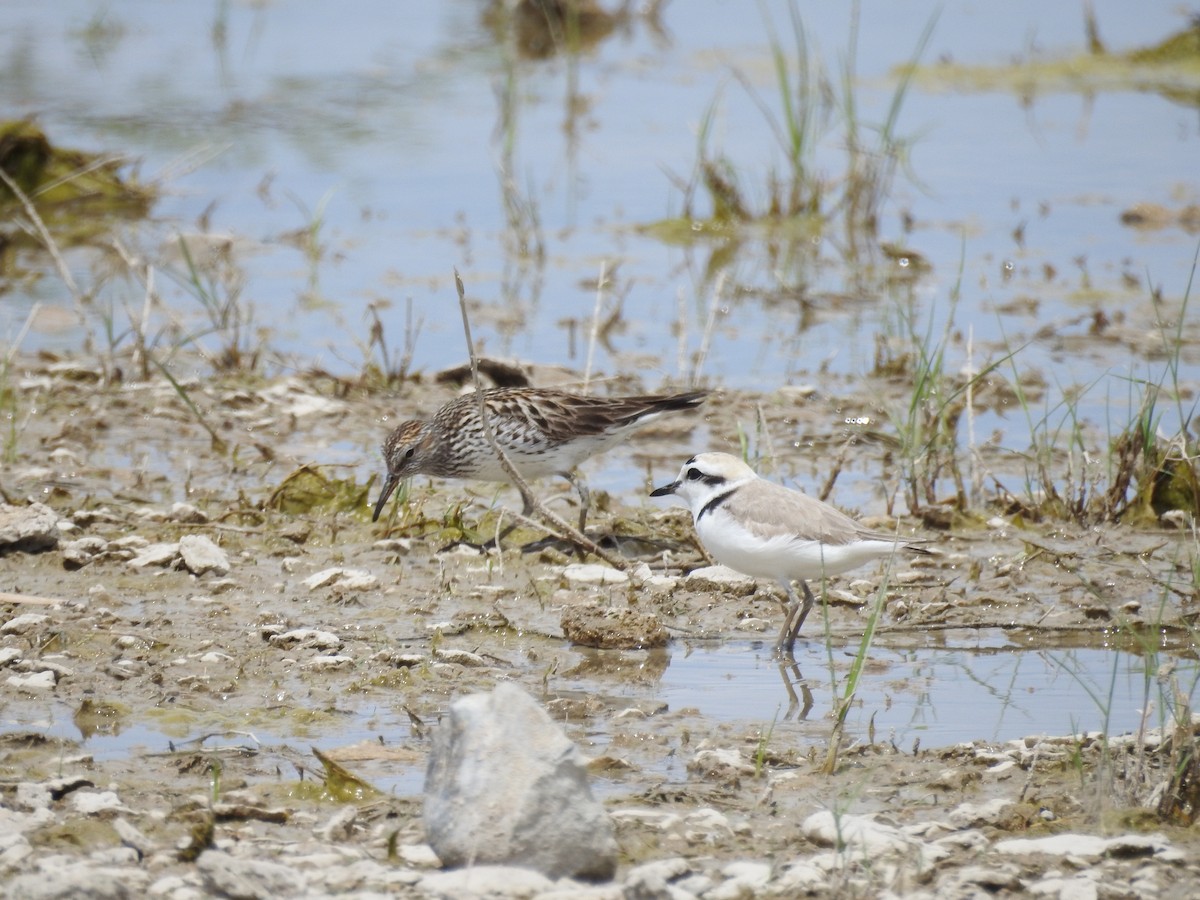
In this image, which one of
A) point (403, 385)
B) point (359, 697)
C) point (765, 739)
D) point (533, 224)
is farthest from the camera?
point (533, 224)

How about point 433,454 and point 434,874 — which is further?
point 433,454

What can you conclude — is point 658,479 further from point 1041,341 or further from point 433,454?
point 1041,341

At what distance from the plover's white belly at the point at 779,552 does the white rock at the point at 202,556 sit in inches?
91.0

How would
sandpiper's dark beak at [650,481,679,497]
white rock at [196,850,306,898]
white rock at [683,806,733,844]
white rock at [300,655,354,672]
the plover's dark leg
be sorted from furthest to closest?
1. sandpiper's dark beak at [650,481,679,497]
2. the plover's dark leg
3. white rock at [300,655,354,672]
4. white rock at [683,806,733,844]
5. white rock at [196,850,306,898]

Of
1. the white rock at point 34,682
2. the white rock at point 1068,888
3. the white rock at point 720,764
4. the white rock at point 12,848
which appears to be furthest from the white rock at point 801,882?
the white rock at point 34,682

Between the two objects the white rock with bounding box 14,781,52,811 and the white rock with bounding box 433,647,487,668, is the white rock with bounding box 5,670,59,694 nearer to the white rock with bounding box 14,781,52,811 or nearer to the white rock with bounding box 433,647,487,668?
the white rock with bounding box 14,781,52,811

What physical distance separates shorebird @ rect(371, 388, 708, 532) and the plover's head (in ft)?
4.92

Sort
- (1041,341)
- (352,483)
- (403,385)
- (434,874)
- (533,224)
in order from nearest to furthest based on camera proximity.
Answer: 1. (434,874)
2. (352,483)
3. (403,385)
4. (1041,341)
5. (533,224)

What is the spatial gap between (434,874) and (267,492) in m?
5.08

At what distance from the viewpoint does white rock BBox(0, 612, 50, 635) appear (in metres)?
7.24

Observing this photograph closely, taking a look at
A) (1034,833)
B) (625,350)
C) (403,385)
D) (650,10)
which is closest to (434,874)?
(1034,833)

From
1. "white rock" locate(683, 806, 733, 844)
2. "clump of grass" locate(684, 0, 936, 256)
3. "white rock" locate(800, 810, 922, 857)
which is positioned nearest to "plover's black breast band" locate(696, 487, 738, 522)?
"white rock" locate(683, 806, 733, 844)

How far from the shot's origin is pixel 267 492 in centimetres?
977

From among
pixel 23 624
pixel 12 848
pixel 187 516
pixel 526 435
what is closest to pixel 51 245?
A: pixel 187 516
